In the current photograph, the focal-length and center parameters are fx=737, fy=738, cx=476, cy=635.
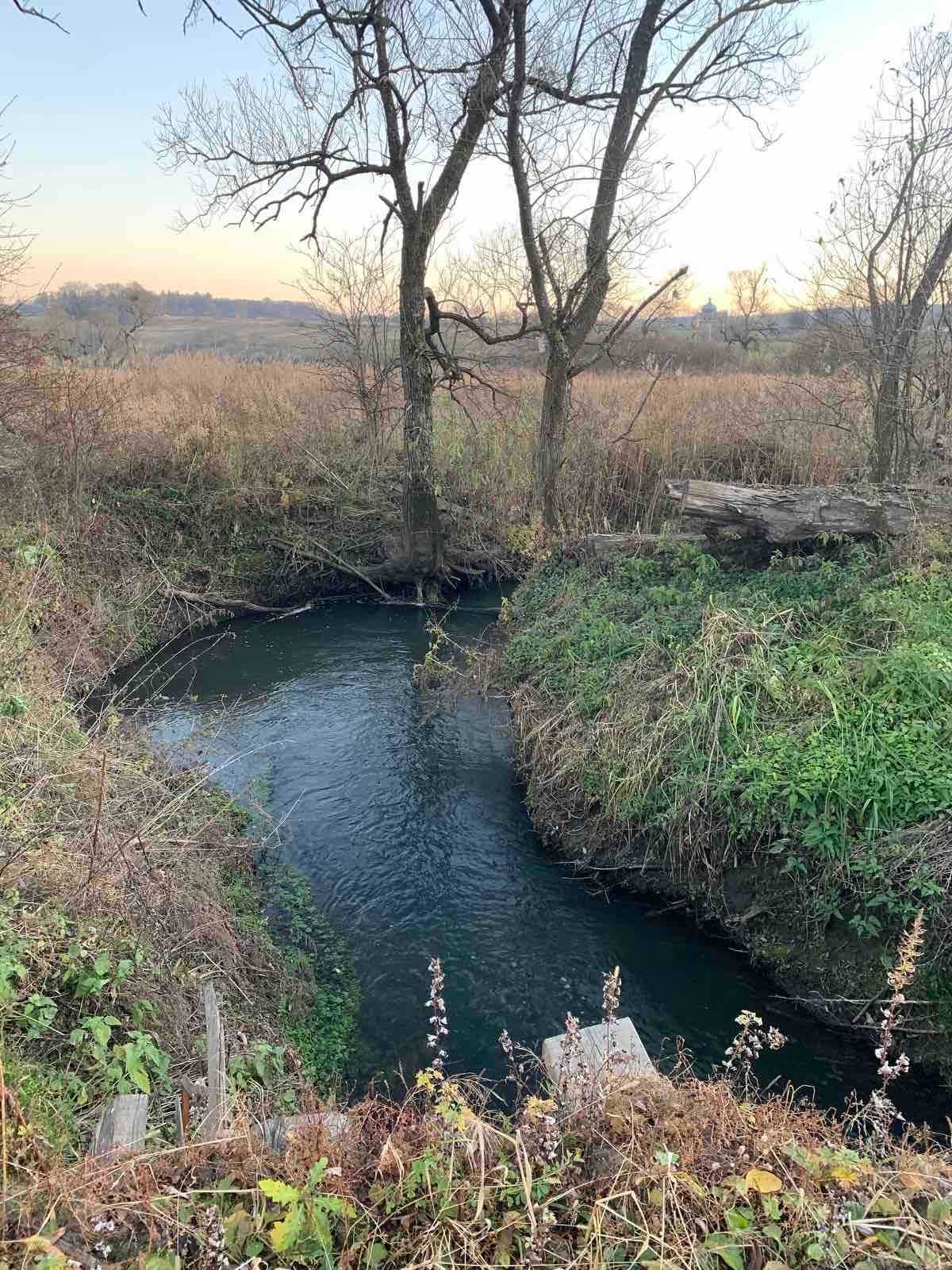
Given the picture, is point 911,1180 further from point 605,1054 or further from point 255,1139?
point 255,1139

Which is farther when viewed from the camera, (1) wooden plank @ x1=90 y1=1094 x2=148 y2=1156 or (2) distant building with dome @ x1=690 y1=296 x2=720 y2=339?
(2) distant building with dome @ x1=690 y1=296 x2=720 y2=339

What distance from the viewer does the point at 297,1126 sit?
2.32 meters

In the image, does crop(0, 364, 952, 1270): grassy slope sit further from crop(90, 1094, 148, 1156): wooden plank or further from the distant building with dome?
the distant building with dome

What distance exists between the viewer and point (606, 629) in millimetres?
6227

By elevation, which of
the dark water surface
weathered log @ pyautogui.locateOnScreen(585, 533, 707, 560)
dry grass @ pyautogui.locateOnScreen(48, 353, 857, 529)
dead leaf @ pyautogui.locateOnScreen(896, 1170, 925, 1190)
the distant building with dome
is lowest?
the dark water surface

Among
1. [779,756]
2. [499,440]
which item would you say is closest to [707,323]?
[499,440]

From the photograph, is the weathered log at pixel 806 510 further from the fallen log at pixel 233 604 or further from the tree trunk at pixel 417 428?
the fallen log at pixel 233 604

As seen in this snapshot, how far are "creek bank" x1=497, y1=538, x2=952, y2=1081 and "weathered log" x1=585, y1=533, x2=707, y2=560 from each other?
2.65 ft

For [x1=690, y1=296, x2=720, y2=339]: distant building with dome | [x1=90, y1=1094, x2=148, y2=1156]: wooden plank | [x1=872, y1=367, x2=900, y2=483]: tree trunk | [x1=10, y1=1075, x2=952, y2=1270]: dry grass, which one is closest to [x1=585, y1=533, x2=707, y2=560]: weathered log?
[x1=872, y1=367, x2=900, y2=483]: tree trunk

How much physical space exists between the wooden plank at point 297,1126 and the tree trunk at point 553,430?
724 cm

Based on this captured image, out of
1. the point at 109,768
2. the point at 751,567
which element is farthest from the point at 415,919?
the point at 751,567

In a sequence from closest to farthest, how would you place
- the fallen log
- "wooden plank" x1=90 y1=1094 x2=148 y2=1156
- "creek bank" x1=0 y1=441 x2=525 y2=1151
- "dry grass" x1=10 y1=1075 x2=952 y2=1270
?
"dry grass" x1=10 y1=1075 x2=952 y2=1270, "wooden plank" x1=90 y1=1094 x2=148 y2=1156, "creek bank" x1=0 y1=441 x2=525 y2=1151, the fallen log

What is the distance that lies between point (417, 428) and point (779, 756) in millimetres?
7394

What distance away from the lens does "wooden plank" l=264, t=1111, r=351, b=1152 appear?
2.26 meters
